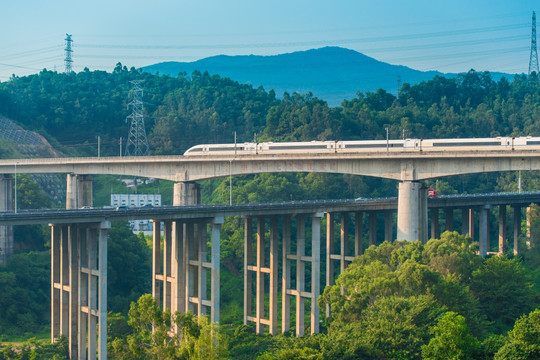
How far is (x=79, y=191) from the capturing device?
8988 cm

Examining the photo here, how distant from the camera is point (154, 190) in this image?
125625 millimetres

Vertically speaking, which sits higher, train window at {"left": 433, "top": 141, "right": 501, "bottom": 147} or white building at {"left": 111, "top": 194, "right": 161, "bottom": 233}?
train window at {"left": 433, "top": 141, "right": 501, "bottom": 147}

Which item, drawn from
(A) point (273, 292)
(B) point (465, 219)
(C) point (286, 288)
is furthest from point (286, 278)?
(B) point (465, 219)

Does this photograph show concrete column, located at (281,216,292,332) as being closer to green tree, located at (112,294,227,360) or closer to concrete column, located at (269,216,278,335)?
concrete column, located at (269,216,278,335)

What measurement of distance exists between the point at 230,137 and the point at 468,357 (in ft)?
341

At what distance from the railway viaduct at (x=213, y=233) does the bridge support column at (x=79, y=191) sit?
591cm

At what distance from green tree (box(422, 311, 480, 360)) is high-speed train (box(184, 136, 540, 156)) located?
2647cm

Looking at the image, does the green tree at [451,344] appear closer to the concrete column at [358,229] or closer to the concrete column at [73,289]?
the concrete column at [73,289]

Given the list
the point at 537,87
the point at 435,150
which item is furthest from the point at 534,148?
the point at 537,87

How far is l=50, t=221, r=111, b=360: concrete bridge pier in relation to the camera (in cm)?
5347

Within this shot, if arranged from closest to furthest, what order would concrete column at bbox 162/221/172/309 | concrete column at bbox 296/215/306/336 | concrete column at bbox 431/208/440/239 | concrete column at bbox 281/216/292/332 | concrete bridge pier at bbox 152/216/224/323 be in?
concrete bridge pier at bbox 152/216/224/323 → concrete column at bbox 162/221/172/309 → concrete column at bbox 296/215/306/336 → concrete column at bbox 281/216/292/332 → concrete column at bbox 431/208/440/239

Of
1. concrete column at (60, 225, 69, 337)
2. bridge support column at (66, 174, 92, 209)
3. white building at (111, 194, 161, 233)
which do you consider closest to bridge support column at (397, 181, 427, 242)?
concrete column at (60, 225, 69, 337)

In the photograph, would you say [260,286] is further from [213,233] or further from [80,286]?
[80,286]

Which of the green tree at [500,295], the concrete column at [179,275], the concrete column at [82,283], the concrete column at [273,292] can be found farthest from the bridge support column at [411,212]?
the concrete column at [82,283]
